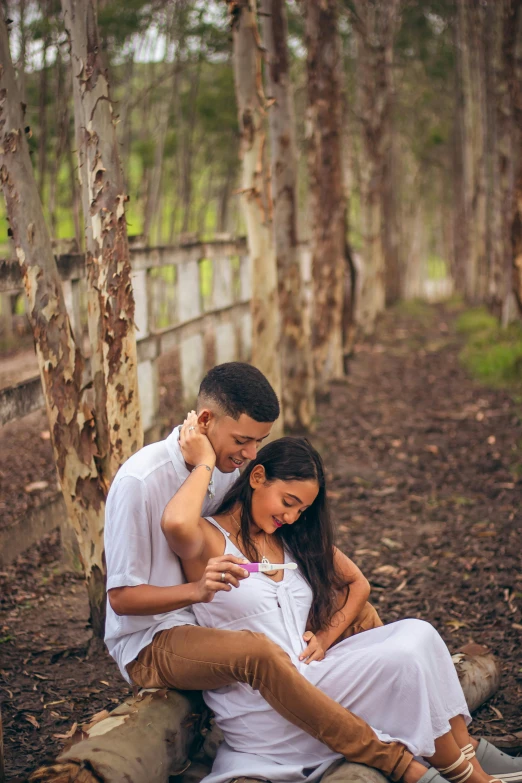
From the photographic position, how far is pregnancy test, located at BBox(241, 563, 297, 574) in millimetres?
3328

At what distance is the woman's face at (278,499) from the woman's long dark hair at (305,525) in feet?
0.08

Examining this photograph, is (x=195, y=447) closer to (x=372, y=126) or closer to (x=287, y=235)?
(x=287, y=235)

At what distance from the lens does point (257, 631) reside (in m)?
3.40

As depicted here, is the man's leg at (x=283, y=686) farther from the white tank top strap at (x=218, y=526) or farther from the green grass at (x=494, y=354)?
the green grass at (x=494, y=354)

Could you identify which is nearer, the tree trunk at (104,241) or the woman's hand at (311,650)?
the woman's hand at (311,650)

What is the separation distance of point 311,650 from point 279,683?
38cm

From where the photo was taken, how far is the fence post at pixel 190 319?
29.6 feet

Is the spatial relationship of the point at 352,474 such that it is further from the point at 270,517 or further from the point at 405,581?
the point at 270,517

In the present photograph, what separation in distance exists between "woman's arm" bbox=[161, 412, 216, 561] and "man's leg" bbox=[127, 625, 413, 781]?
0.33 m

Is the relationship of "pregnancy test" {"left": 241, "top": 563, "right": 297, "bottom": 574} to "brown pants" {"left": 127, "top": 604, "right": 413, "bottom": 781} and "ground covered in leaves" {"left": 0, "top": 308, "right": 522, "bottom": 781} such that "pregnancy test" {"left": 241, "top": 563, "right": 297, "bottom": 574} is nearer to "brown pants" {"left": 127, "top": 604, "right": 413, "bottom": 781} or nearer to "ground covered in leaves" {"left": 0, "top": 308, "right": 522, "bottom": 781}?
"brown pants" {"left": 127, "top": 604, "right": 413, "bottom": 781}

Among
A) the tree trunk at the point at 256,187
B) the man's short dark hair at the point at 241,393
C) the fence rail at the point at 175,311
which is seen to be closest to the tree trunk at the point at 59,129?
the fence rail at the point at 175,311

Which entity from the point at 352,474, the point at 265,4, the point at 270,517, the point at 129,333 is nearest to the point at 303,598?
the point at 270,517

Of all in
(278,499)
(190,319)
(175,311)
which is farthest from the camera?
(175,311)

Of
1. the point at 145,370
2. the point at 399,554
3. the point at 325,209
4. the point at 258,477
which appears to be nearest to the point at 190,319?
the point at 145,370
